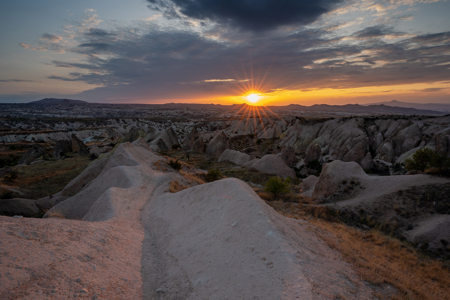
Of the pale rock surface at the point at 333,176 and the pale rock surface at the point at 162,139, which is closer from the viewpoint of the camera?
the pale rock surface at the point at 333,176

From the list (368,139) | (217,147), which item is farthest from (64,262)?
(368,139)

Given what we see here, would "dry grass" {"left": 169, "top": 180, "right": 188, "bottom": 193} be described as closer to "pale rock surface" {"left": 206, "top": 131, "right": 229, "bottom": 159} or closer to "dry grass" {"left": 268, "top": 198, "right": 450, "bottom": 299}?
"dry grass" {"left": 268, "top": 198, "right": 450, "bottom": 299}

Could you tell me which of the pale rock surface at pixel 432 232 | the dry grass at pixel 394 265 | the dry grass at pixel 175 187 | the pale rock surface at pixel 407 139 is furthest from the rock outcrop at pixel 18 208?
the pale rock surface at pixel 407 139

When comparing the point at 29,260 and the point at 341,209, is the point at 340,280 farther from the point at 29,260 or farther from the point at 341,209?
the point at 341,209

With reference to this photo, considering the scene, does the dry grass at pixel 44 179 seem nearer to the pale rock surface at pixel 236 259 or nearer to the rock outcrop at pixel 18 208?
the rock outcrop at pixel 18 208

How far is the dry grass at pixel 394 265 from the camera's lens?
7.66m

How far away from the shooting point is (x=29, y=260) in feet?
20.2

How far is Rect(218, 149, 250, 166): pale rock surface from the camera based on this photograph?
4281 cm

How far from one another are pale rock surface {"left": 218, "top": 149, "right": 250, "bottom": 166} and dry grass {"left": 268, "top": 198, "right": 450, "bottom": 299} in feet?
94.6

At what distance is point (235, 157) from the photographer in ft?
146

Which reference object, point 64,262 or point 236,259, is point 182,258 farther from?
point 64,262

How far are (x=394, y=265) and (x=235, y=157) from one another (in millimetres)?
35261

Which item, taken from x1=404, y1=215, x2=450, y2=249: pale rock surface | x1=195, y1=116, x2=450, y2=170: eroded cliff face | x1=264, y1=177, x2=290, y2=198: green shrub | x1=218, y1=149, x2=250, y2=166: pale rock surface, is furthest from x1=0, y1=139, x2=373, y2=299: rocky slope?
x1=195, y1=116, x2=450, y2=170: eroded cliff face

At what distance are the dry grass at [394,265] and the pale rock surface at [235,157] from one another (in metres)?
28.8
